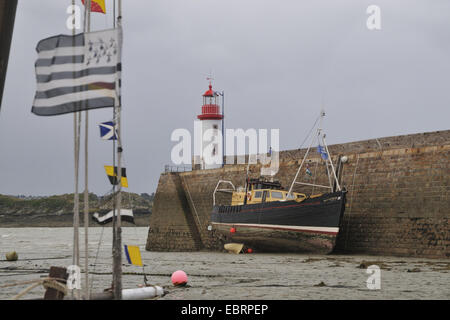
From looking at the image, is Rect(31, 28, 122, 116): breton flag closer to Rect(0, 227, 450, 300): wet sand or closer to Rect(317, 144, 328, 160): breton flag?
Rect(0, 227, 450, 300): wet sand

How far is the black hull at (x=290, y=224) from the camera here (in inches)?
729

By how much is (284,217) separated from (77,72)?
47.8ft

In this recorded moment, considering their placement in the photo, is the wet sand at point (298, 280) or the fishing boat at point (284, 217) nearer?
the wet sand at point (298, 280)

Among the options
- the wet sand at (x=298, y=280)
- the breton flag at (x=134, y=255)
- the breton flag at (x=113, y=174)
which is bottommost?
the wet sand at (x=298, y=280)

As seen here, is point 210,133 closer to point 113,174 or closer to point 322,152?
point 322,152

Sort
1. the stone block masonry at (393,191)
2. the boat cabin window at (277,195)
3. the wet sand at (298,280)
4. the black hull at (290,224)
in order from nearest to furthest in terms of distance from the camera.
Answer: the wet sand at (298,280)
the stone block masonry at (393,191)
the black hull at (290,224)
the boat cabin window at (277,195)

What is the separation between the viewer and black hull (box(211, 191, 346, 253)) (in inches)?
729

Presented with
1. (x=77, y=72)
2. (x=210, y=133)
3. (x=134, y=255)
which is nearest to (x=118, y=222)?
(x=134, y=255)

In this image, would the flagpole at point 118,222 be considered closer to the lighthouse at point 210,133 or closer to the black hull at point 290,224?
the black hull at point 290,224

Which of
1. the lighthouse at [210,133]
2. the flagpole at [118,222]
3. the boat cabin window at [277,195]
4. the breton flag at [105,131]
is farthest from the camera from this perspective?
the lighthouse at [210,133]

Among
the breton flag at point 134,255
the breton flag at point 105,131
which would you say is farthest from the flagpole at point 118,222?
the breton flag at point 105,131

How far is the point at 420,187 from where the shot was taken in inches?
696
